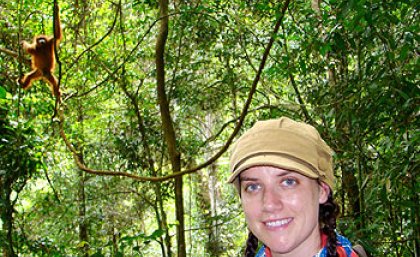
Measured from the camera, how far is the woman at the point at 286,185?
1062mm

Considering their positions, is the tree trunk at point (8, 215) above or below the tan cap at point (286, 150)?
above

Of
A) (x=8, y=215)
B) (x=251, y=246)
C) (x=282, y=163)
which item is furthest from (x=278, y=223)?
(x=8, y=215)

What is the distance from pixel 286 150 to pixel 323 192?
0.55 feet

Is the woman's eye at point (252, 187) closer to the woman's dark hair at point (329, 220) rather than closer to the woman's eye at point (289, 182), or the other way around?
the woman's eye at point (289, 182)

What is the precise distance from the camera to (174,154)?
389 cm

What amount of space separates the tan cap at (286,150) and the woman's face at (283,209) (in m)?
0.03

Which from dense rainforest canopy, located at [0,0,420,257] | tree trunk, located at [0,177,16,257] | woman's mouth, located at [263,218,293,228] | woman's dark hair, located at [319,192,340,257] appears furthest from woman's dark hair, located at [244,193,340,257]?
tree trunk, located at [0,177,16,257]

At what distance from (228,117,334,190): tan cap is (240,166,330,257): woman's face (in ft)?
0.11

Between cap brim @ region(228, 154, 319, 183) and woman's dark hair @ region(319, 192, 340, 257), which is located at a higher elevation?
cap brim @ region(228, 154, 319, 183)

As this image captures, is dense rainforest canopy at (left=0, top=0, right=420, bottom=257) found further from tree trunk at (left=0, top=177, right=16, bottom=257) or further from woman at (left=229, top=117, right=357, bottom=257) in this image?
woman at (left=229, top=117, right=357, bottom=257)

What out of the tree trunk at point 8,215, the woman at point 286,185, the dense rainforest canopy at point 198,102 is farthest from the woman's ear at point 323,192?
the tree trunk at point 8,215

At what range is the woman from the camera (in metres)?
1.06

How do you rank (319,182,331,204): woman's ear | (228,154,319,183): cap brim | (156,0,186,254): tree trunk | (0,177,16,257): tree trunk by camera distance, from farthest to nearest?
(156,0,186,254): tree trunk → (0,177,16,257): tree trunk → (319,182,331,204): woman's ear → (228,154,319,183): cap brim

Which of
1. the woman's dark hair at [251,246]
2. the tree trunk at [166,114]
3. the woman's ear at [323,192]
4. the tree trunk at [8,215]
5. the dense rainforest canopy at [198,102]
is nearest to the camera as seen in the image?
the woman's ear at [323,192]
